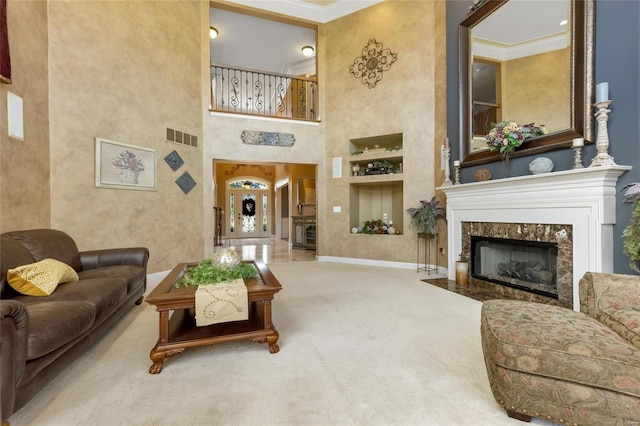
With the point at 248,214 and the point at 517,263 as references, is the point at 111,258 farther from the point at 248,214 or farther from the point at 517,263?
the point at 248,214

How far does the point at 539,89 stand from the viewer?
312 cm

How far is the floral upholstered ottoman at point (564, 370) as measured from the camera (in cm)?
117

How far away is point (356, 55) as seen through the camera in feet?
18.9

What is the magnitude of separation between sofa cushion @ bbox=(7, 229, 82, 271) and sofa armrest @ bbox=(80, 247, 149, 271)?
0.06 meters

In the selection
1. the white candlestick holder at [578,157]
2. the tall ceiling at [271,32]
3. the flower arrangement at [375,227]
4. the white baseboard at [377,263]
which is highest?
the tall ceiling at [271,32]

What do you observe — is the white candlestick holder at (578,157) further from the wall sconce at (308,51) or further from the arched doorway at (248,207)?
the arched doorway at (248,207)

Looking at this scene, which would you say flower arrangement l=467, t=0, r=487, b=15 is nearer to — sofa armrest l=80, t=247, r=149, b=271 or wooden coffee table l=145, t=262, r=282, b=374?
wooden coffee table l=145, t=262, r=282, b=374

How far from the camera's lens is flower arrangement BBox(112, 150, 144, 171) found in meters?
4.00

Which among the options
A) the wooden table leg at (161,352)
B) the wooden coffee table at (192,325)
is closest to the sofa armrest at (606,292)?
the wooden coffee table at (192,325)

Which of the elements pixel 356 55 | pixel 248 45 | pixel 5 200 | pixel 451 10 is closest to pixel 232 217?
pixel 248 45

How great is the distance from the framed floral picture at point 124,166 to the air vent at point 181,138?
1.41 feet

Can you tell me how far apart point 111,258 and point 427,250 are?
469cm

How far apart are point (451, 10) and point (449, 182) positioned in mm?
2783

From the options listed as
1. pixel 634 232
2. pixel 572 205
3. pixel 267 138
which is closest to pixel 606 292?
pixel 634 232
